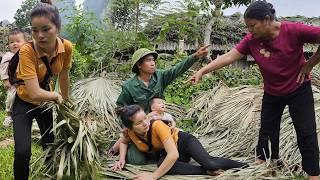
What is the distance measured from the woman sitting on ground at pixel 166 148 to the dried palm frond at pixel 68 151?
1.44 feet

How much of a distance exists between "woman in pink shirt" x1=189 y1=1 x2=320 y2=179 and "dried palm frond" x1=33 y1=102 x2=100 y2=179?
1.53 metres

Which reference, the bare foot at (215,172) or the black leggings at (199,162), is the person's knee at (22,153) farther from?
the bare foot at (215,172)

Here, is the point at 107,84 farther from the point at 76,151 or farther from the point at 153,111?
Result: the point at 76,151

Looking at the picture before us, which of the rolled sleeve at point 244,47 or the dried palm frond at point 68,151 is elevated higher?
the rolled sleeve at point 244,47

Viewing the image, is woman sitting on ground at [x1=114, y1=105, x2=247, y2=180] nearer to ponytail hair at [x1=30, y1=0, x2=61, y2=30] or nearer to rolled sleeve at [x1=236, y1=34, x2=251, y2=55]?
rolled sleeve at [x1=236, y1=34, x2=251, y2=55]

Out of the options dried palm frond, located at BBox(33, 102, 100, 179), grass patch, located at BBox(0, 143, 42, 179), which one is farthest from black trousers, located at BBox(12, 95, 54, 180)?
grass patch, located at BBox(0, 143, 42, 179)

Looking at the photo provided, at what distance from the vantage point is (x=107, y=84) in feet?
21.0

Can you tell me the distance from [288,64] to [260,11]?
1.59 feet

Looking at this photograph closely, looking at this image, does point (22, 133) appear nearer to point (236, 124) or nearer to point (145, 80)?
point (145, 80)

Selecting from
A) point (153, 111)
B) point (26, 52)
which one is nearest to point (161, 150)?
point (153, 111)

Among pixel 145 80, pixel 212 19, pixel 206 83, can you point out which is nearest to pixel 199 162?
pixel 145 80

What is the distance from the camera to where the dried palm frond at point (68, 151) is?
3154mm

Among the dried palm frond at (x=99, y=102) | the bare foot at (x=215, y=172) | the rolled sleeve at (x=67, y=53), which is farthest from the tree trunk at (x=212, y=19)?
the rolled sleeve at (x=67, y=53)

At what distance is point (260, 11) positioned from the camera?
10.5 feet
